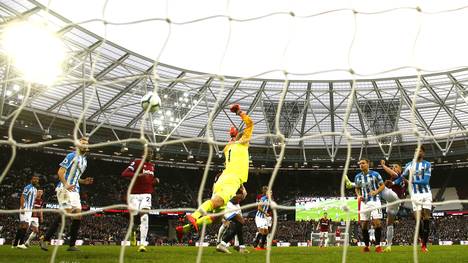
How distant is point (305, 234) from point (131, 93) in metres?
17.3

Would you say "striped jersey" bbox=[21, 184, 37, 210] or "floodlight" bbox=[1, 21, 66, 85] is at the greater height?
"floodlight" bbox=[1, 21, 66, 85]

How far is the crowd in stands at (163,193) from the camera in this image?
31406mm

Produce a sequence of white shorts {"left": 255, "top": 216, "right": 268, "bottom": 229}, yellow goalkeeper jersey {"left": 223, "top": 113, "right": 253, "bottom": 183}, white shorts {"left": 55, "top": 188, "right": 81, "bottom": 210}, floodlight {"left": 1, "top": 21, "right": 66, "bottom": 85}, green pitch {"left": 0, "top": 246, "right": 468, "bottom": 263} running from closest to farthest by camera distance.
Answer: green pitch {"left": 0, "top": 246, "right": 468, "bottom": 263} < yellow goalkeeper jersey {"left": 223, "top": 113, "right": 253, "bottom": 183} < white shorts {"left": 55, "top": 188, "right": 81, "bottom": 210} < white shorts {"left": 255, "top": 216, "right": 268, "bottom": 229} < floodlight {"left": 1, "top": 21, "right": 66, "bottom": 85}

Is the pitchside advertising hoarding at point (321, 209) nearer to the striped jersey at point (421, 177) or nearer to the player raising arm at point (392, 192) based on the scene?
the player raising arm at point (392, 192)

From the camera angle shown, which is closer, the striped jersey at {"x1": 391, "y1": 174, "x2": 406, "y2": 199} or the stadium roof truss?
the striped jersey at {"x1": 391, "y1": 174, "x2": 406, "y2": 199}

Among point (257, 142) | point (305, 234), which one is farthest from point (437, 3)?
point (305, 234)

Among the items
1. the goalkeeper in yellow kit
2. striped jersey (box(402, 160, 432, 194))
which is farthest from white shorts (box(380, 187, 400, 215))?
the goalkeeper in yellow kit

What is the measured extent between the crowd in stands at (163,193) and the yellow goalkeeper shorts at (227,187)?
76.8 ft

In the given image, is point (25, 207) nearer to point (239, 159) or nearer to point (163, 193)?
point (239, 159)

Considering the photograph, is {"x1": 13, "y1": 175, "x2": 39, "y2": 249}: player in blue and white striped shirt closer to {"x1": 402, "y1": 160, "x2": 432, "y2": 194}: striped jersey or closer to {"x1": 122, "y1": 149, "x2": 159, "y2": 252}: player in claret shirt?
{"x1": 122, "y1": 149, "x2": 159, "y2": 252}: player in claret shirt

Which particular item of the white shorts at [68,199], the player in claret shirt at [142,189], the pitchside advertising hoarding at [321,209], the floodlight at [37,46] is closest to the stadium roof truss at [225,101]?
the floodlight at [37,46]

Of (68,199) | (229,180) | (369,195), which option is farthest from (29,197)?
(369,195)

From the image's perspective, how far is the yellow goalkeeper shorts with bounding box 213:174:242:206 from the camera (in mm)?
6311

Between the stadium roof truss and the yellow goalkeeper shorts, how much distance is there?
51.4ft
